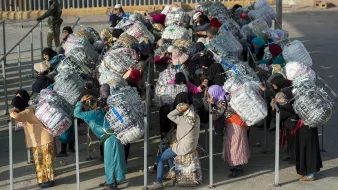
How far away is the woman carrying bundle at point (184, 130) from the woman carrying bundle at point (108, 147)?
515 mm

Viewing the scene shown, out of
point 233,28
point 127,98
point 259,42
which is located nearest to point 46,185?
point 127,98

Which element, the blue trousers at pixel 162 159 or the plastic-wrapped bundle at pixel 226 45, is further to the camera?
the plastic-wrapped bundle at pixel 226 45

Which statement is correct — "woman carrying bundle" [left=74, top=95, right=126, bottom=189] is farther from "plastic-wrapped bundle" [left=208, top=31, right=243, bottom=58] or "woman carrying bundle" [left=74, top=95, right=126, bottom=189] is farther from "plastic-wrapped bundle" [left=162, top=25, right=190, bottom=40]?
"plastic-wrapped bundle" [left=162, top=25, right=190, bottom=40]

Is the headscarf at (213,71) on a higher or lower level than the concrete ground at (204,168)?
higher

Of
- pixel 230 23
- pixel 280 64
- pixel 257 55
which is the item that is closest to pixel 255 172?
pixel 280 64

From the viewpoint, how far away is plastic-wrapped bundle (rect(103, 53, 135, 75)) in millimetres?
12773

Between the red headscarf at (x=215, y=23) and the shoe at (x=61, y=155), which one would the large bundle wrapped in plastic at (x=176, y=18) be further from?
the shoe at (x=61, y=155)

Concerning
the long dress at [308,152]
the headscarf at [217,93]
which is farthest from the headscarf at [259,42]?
the long dress at [308,152]

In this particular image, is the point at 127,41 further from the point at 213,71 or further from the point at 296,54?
the point at 296,54

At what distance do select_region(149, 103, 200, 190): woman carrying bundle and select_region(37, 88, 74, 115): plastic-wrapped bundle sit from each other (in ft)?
5.12

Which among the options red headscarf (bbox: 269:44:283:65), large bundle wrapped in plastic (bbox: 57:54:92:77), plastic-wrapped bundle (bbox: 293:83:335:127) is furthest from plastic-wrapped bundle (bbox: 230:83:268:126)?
red headscarf (bbox: 269:44:283:65)

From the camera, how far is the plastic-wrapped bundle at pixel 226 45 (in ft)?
45.5

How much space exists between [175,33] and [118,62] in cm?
277

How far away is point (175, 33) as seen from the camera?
15.4 m
